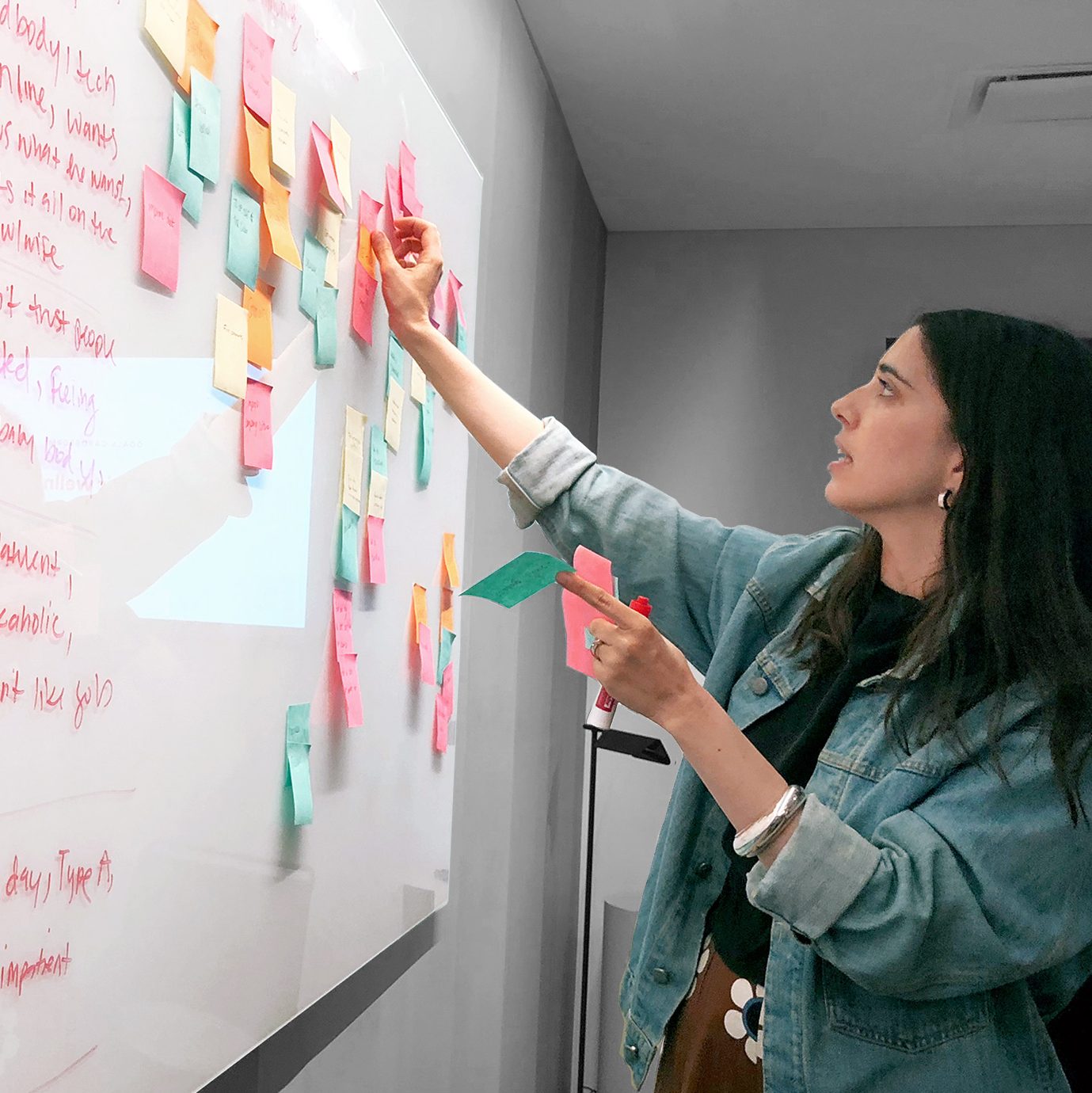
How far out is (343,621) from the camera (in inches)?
43.2

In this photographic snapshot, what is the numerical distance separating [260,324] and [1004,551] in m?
0.77

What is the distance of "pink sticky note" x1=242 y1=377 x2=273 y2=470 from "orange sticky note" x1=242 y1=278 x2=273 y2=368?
0.02 metres

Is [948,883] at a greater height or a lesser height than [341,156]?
lesser

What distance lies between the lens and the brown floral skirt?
43.3 inches

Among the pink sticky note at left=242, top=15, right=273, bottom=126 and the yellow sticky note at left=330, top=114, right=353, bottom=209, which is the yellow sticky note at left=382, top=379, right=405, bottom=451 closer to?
the yellow sticky note at left=330, top=114, right=353, bottom=209

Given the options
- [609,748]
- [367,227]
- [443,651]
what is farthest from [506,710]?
[367,227]

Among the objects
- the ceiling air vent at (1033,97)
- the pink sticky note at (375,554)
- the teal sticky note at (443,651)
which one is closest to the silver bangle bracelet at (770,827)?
the pink sticky note at (375,554)

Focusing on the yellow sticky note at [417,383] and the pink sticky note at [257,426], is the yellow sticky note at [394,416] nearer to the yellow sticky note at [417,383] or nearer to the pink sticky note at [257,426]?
the yellow sticky note at [417,383]

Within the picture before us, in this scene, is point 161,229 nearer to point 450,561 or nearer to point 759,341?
point 450,561

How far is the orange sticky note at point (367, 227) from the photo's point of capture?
112cm

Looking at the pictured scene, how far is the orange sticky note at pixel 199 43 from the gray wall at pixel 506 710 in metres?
0.61

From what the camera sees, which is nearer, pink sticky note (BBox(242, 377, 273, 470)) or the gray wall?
pink sticky note (BBox(242, 377, 273, 470))

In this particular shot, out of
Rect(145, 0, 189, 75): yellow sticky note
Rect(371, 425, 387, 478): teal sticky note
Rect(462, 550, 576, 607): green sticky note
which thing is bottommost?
Rect(462, 550, 576, 607): green sticky note

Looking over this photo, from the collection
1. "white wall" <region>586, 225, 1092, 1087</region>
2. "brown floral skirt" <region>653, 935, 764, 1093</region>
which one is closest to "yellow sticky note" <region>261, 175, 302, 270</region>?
"brown floral skirt" <region>653, 935, 764, 1093</region>
